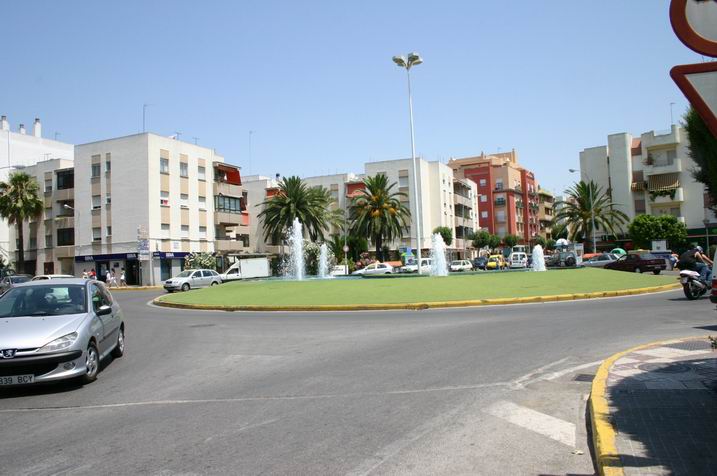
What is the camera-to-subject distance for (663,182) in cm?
6700

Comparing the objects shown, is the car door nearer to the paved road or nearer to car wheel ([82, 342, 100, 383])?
car wheel ([82, 342, 100, 383])

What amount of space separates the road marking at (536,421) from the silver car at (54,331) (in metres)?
5.49

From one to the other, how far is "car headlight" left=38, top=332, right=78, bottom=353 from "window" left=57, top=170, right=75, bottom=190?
57.2 m

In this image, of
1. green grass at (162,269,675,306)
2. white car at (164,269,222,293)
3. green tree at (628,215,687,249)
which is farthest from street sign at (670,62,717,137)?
green tree at (628,215,687,249)

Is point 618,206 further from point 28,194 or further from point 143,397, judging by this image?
point 143,397

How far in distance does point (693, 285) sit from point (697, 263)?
30.3 inches

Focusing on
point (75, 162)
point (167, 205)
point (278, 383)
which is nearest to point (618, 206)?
point (167, 205)

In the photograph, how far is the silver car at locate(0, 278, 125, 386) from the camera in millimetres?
7188

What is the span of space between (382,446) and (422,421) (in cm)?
87

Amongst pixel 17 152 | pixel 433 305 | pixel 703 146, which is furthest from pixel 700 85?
pixel 17 152

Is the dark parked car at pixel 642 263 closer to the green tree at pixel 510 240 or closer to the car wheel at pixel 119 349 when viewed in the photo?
the car wheel at pixel 119 349

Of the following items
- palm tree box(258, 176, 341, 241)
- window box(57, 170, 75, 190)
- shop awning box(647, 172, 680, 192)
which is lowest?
palm tree box(258, 176, 341, 241)

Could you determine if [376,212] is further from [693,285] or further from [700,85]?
[700,85]

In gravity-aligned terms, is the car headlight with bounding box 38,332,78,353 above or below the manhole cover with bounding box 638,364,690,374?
above
